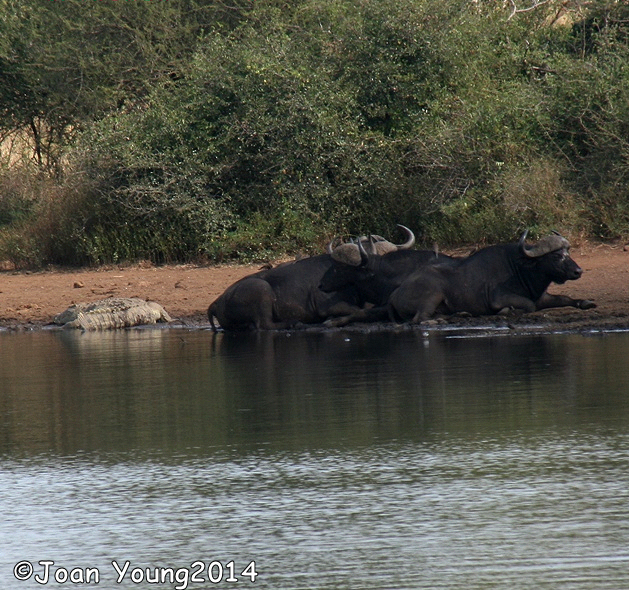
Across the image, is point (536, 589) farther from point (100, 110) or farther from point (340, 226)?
point (100, 110)

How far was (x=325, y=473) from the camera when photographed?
23.1 feet

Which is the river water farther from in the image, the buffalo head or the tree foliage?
the tree foliage

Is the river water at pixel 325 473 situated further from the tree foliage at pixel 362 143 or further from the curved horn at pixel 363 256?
the tree foliage at pixel 362 143

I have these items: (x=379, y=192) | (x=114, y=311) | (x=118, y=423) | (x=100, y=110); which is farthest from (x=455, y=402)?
(x=100, y=110)

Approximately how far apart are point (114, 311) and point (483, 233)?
19.6ft

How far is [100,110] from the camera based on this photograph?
955 inches

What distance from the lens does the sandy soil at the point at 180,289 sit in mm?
14453

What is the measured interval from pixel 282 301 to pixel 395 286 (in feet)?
4.58

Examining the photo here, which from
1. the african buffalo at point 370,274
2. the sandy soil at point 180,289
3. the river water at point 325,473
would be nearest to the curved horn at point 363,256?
the african buffalo at point 370,274

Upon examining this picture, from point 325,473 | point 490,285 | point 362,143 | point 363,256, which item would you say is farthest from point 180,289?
point 325,473

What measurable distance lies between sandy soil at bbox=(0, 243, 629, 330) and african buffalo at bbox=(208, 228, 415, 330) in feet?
3.45

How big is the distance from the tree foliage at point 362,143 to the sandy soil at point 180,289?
25.3 inches

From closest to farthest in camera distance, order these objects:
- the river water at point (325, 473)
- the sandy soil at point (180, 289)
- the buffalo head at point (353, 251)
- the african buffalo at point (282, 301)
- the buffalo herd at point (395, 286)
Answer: the river water at point (325, 473)
the sandy soil at point (180, 289)
the buffalo herd at point (395, 286)
the african buffalo at point (282, 301)
the buffalo head at point (353, 251)

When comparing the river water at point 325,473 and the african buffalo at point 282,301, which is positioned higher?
the african buffalo at point 282,301
